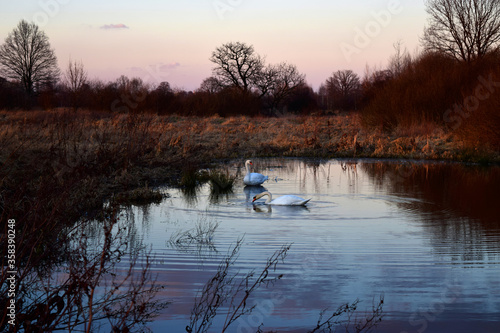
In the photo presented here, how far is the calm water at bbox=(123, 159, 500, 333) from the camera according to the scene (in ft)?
17.5

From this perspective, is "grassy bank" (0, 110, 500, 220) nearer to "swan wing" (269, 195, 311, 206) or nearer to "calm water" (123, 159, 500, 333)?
"calm water" (123, 159, 500, 333)

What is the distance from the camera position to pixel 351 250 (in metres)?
7.75

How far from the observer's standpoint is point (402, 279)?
20.7ft

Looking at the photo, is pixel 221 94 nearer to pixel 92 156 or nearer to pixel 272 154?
pixel 272 154

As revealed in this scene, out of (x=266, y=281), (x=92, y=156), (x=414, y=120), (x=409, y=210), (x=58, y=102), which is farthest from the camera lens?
(x=58, y=102)

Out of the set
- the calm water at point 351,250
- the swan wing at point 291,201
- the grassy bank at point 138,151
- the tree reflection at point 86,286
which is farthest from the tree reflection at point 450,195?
the tree reflection at point 86,286

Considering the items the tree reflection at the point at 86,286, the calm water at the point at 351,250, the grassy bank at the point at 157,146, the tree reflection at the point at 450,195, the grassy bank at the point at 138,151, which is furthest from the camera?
the grassy bank at the point at 157,146

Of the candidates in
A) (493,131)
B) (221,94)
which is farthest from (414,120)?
(221,94)

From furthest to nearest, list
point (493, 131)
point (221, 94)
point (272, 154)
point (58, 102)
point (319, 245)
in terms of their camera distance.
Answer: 1. point (221, 94)
2. point (58, 102)
3. point (272, 154)
4. point (493, 131)
5. point (319, 245)

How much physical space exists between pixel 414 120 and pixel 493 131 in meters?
6.37

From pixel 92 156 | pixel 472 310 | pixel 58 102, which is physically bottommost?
pixel 472 310

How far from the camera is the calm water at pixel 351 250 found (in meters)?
5.32

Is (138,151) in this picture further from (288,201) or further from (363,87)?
(363,87)

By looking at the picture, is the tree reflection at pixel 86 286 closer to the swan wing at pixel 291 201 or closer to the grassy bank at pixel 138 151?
the grassy bank at pixel 138 151
